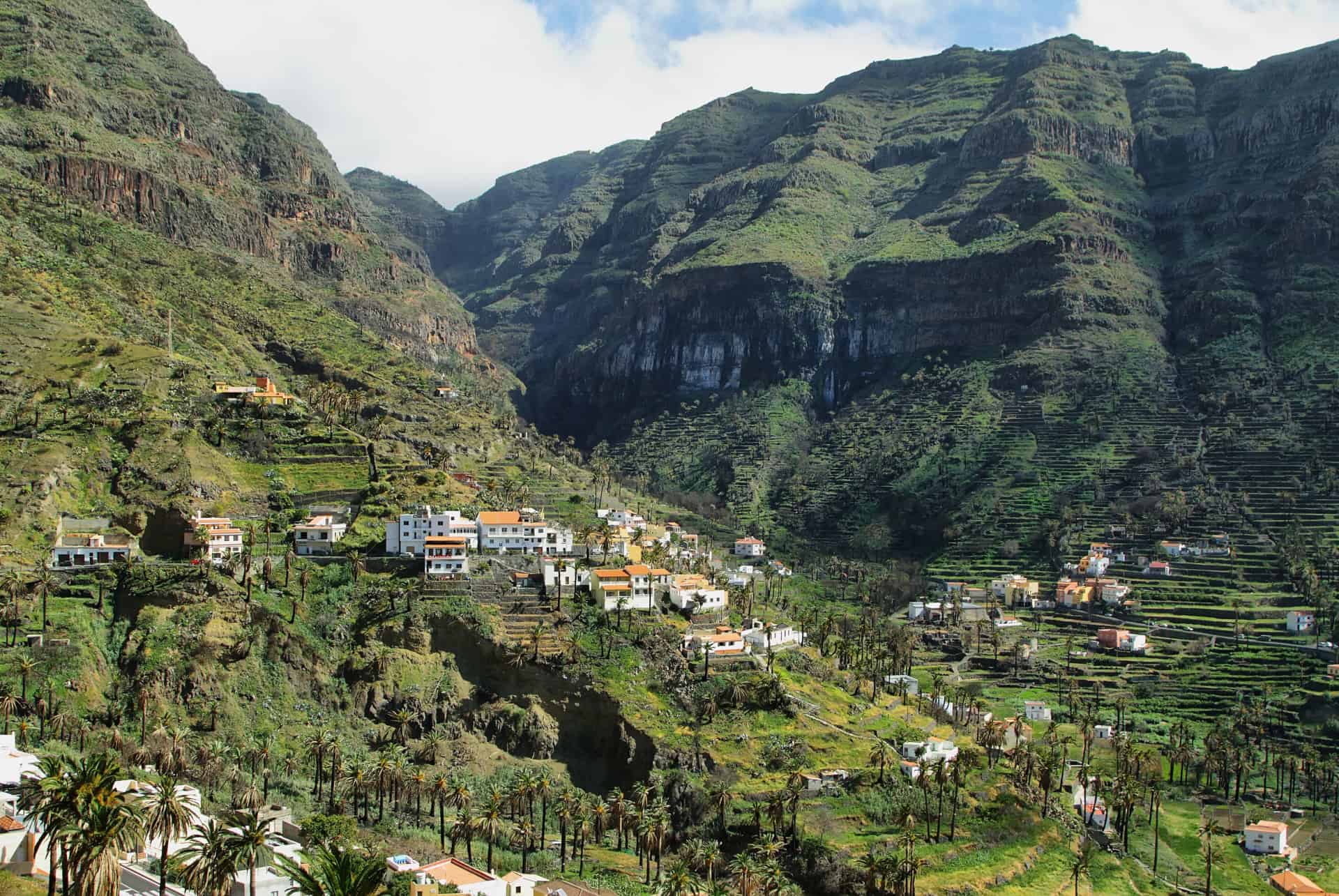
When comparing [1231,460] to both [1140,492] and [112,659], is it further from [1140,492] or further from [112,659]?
[112,659]

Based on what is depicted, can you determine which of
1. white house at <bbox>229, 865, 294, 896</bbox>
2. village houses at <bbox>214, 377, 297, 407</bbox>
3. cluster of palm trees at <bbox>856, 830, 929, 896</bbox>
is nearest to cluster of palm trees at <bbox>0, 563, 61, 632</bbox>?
white house at <bbox>229, 865, 294, 896</bbox>

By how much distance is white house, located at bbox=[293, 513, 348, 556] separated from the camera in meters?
99.7

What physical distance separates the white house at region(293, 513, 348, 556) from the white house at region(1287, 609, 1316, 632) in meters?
88.9

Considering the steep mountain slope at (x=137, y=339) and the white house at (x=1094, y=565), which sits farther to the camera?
the white house at (x=1094, y=565)

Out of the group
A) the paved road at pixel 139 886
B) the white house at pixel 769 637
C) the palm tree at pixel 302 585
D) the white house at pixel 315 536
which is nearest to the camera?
the paved road at pixel 139 886

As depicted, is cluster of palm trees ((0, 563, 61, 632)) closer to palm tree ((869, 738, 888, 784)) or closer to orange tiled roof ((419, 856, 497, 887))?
orange tiled roof ((419, 856, 497, 887))

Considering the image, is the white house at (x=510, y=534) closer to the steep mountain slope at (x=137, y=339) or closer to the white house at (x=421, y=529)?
the white house at (x=421, y=529)

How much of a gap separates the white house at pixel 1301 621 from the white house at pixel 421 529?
78.8m

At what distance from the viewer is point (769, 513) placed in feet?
655

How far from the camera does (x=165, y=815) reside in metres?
50.7

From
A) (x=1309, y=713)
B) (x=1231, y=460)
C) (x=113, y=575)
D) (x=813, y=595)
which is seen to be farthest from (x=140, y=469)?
(x=1231, y=460)

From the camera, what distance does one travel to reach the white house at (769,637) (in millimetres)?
101050

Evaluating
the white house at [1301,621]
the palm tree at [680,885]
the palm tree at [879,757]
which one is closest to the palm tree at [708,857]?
the palm tree at [680,885]

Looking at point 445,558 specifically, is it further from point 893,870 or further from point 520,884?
point 893,870
